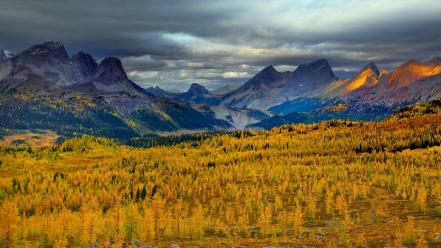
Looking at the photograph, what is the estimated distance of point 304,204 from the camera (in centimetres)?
11419

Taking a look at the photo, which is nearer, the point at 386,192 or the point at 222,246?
Answer: the point at 222,246

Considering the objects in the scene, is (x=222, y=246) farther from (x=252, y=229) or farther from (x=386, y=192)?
(x=386, y=192)

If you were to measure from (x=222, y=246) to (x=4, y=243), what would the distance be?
139ft

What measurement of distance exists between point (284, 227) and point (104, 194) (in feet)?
299

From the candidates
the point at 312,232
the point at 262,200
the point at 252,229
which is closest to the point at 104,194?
the point at 262,200

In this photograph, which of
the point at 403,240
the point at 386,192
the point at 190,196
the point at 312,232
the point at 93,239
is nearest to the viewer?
the point at 403,240

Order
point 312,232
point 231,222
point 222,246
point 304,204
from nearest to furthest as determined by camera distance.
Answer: point 222,246, point 312,232, point 231,222, point 304,204

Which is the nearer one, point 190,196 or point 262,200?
point 262,200

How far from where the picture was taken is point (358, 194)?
393 feet

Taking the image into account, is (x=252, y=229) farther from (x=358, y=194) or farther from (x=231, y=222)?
(x=358, y=194)

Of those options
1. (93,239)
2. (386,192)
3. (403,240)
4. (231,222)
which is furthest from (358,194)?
(93,239)

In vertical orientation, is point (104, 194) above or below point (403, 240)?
below

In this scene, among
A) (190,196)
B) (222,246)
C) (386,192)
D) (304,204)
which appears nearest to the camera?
(222,246)

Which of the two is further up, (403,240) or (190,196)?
(403,240)
